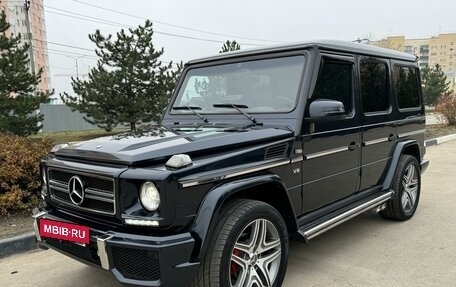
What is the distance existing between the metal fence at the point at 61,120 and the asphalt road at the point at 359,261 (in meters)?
29.4

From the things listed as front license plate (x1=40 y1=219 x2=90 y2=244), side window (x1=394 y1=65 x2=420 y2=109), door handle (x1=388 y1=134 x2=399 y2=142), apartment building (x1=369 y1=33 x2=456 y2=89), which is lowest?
front license plate (x1=40 y1=219 x2=90 y2=244)

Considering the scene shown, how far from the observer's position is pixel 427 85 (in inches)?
1649

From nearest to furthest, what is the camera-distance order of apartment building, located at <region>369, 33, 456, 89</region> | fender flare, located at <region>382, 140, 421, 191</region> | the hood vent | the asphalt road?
the hood vent < the asphalt road < fender flare, located at <region>382, 140, 421, 191</region> < apartment building, located at <region>369, 33, 456, 89</region>

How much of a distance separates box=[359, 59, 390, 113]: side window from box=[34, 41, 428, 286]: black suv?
0.07 feet

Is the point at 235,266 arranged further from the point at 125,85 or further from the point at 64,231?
the point at 125,85

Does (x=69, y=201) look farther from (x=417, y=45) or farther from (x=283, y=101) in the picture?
(x=417, y=45)

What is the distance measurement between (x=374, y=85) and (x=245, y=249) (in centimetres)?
265

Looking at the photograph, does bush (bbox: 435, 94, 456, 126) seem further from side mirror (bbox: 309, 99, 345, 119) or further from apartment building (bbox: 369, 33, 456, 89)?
apartment building (bbox: 369, 33, 456, 89)

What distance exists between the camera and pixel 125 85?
1858 centimetres

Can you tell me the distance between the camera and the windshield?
3738mm

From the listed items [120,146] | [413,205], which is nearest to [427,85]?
[413,205]

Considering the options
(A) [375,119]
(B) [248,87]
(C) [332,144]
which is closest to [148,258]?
(B) [248,87]

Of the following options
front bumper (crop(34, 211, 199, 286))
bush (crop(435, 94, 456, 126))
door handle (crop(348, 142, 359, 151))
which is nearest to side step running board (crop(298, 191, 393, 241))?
door handle (crop(348, 142, 359, 151))

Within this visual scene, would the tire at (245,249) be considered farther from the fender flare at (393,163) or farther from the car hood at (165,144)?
the fender flare at (393,163)
